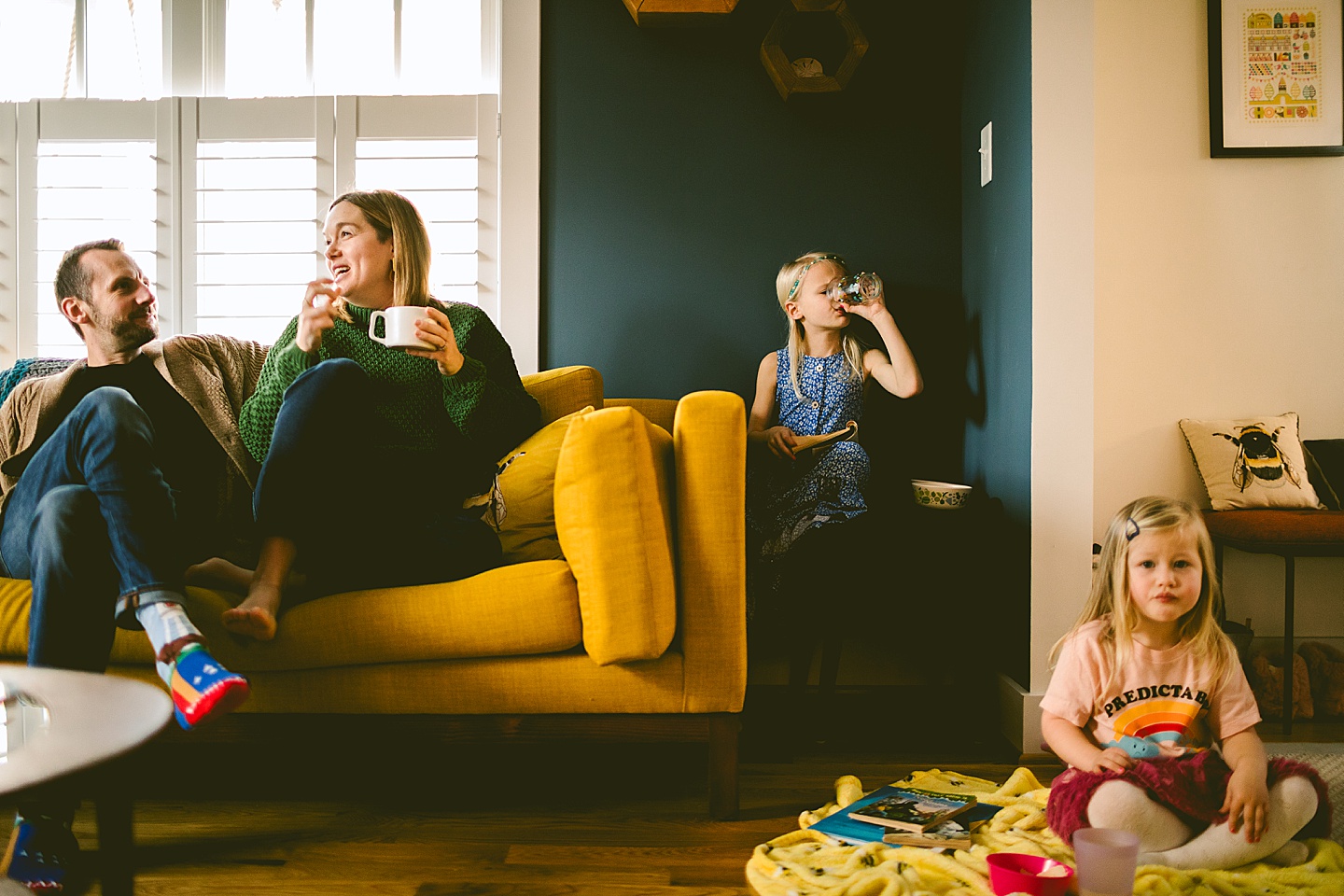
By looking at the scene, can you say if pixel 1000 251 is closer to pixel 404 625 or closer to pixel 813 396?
pixel 813 396

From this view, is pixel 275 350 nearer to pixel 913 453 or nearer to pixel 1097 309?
pixel 913 453

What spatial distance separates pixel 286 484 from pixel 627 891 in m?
0.84

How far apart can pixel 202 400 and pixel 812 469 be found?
1.39 metres

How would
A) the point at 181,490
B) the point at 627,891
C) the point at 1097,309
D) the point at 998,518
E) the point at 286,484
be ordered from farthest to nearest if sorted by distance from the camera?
1. the point at 1097,309
2. the point at 998,518
3. the point at 181,490
4. the point at 286,484
5. the point at 627,891

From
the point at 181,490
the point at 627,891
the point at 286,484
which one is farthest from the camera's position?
the point at 181,490

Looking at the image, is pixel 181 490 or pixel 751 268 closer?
pixel 181 490

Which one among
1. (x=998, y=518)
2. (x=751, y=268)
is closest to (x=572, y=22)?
(x=751, y=268)

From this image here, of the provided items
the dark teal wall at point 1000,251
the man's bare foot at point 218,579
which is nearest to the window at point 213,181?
the man's bare foot at point 218,579

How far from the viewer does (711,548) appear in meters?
1.54

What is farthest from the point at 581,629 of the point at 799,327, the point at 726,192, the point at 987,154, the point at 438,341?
the point at 987,154

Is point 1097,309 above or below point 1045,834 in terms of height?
above

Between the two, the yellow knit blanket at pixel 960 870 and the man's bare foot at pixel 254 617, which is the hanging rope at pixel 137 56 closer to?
the man's bare foot at pixel 254 617

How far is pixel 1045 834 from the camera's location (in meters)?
1.41

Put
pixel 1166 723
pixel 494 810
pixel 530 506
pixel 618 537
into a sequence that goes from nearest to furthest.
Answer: pixel 1166 723, pixel 618 537, pixel 494 810, pixel 530 506
